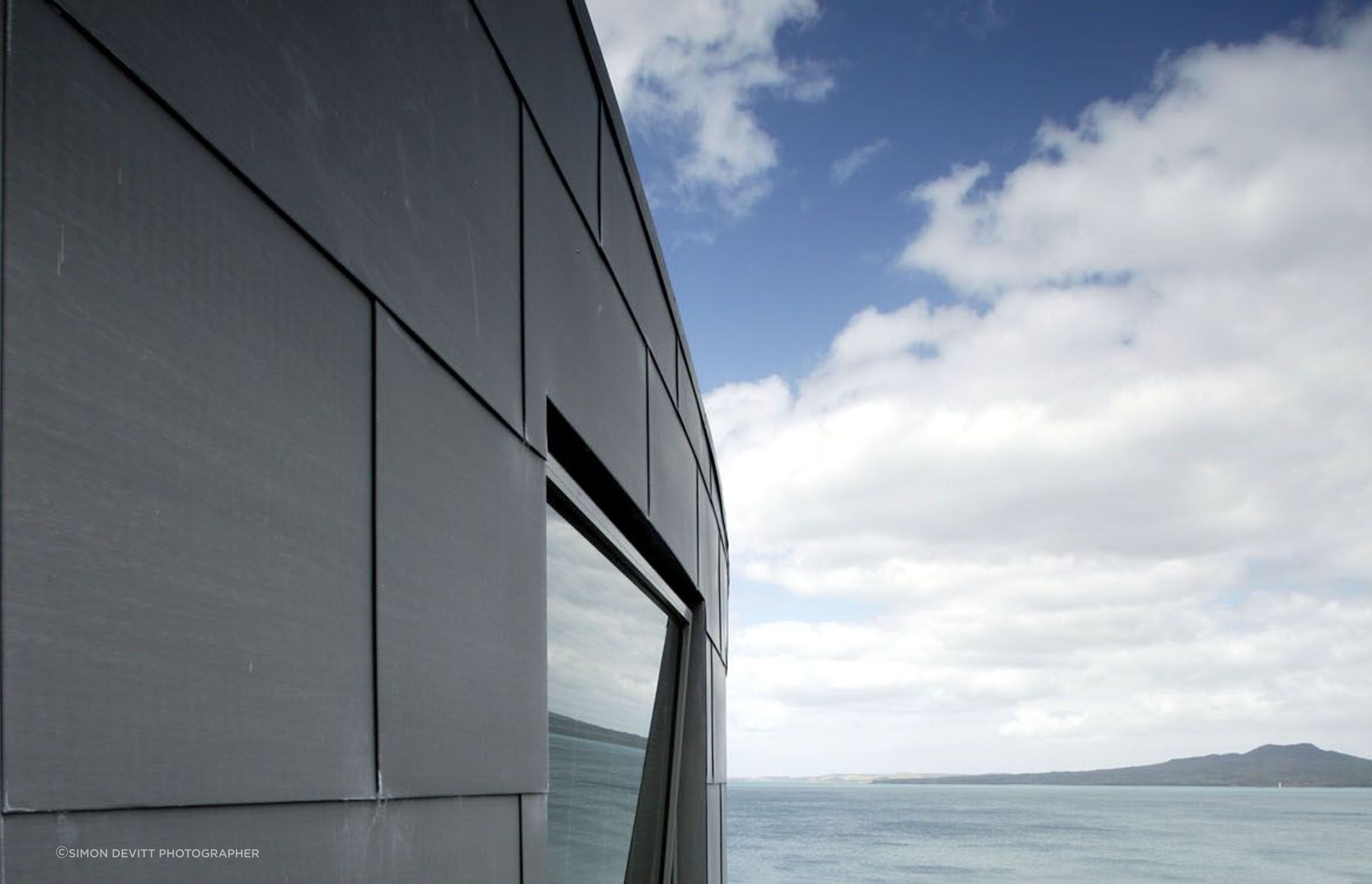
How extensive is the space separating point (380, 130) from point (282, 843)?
177 cm

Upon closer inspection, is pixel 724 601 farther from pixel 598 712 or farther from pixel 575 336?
pixel 575 336

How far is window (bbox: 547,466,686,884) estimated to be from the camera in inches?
213

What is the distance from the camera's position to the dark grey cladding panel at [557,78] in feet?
14.1

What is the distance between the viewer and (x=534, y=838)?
432 cm

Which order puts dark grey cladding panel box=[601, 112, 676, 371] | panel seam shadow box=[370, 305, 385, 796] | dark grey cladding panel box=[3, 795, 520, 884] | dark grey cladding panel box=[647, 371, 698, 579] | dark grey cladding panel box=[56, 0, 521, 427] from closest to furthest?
dark grey cladding panel box=[3, 795, 520, 884] < dark grey cladding panel box=[56, 0, 521, 427] < panel seam shadow box=[370, 305, 385, 796] < dark grey cladding panel box=[601, 112, 676, 371] < dark grey cladding panel box=[647, 371, 698, 579]

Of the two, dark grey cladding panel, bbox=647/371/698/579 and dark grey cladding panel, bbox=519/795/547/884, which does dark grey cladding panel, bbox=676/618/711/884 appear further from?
dark grey cladding panel, bbox=519/795/547/884

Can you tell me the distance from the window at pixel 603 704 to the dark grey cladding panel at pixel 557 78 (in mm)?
1473

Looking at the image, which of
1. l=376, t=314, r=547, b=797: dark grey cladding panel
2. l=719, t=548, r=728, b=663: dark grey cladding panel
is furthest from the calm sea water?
l=376, t=314, r=547, b=797: dark grey cladding panel

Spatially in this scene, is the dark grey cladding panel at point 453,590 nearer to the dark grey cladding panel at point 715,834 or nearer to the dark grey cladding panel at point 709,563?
the dark grey cladding panel at point 709,563

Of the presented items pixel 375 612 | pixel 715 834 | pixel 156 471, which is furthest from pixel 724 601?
pixel 156 471

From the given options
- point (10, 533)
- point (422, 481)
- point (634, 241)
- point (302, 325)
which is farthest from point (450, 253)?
point (634, 241)

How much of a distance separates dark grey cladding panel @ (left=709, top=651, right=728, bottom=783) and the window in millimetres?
1925

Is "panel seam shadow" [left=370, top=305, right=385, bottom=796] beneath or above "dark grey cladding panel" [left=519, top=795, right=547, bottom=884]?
above

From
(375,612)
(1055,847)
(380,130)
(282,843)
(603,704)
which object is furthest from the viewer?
(1055,847)
